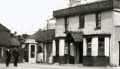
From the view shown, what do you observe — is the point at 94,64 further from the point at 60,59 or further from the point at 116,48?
the point at 60,59

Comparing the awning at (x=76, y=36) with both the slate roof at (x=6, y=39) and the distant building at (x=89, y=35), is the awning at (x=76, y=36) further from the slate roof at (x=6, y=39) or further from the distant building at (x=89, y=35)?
the slate roof at (x=6, y=39)

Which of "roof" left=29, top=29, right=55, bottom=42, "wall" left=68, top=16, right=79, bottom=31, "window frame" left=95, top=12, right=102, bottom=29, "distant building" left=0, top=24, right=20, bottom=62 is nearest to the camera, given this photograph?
"window frame" left=95, top=12, right=102, bottom=29

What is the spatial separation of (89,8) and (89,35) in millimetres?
3482

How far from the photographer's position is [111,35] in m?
42.2

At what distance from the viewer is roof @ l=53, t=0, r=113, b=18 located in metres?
42.4

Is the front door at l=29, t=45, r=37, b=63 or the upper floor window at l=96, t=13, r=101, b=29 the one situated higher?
the upper floor window at l=96, t=13, r=101, b=29

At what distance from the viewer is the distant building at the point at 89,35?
42250 mm

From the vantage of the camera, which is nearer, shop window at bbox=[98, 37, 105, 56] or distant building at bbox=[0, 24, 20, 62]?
shop window at bbox=[98, 37, 105, 56]

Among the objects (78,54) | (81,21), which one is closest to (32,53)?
(78,54)

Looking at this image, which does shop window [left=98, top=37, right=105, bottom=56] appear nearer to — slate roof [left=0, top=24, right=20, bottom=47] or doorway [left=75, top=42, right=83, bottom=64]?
doorway [left=75, top=42, right=83, bottom=64]

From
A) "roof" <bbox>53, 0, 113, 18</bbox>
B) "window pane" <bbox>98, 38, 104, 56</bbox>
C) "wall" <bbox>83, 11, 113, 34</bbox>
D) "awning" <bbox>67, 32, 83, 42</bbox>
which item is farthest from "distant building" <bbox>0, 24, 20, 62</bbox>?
"window pane" <bbox>98, 38, 104, 56</bbox>

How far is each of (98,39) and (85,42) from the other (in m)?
2.41

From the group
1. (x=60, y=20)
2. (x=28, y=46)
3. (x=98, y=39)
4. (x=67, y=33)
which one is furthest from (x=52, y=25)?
(x=98, y=39)

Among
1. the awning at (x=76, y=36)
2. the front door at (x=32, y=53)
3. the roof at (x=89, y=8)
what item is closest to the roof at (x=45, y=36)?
the front door at (x=32, y=53)
